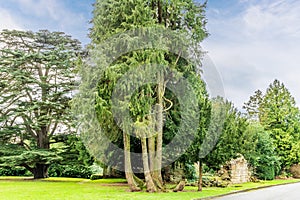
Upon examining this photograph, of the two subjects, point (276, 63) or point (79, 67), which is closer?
point (79, 67)

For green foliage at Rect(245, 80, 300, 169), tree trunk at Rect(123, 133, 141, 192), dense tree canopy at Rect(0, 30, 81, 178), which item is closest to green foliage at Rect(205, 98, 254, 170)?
tree trunk at Rect(123, 133, 141, 192)

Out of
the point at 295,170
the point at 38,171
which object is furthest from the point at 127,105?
the point at 295,170

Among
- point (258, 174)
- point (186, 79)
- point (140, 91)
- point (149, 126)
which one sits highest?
point (186, 79)

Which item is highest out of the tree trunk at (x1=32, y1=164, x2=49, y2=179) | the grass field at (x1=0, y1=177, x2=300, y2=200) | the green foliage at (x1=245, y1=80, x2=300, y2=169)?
the green foliage at (x1=245, y1=80, x2=300, y2=169)

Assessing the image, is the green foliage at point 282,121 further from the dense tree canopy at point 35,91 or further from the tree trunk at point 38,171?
the tree trunk at point 38,171

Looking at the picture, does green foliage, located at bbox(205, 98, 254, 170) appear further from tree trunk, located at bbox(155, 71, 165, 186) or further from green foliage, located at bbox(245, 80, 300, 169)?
green foliage, located at bbox(245, 80, 300, 169)

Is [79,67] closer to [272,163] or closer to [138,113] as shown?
[138,113]

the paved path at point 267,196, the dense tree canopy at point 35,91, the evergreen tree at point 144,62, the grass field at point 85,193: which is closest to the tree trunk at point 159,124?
the evergreen tree at point 144,62

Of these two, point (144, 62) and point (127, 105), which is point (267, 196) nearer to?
point (127, 105)

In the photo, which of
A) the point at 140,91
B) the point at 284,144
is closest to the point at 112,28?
the point at 140,91

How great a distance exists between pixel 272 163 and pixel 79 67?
22473 millimetres

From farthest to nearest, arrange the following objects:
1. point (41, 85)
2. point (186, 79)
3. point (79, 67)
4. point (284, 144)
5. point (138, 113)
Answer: point (284, 144), point (41, 85), point (186, 79), point (79, 67), point (138, 113)

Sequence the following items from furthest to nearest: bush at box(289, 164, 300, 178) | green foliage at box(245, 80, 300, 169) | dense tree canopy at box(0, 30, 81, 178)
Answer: bush at box(289, 164, 300, 178), green foliage at box(245, 80, 300, 169), dense tree canopy at box(0, 30, 81, 178)

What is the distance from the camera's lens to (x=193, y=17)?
20.1m
